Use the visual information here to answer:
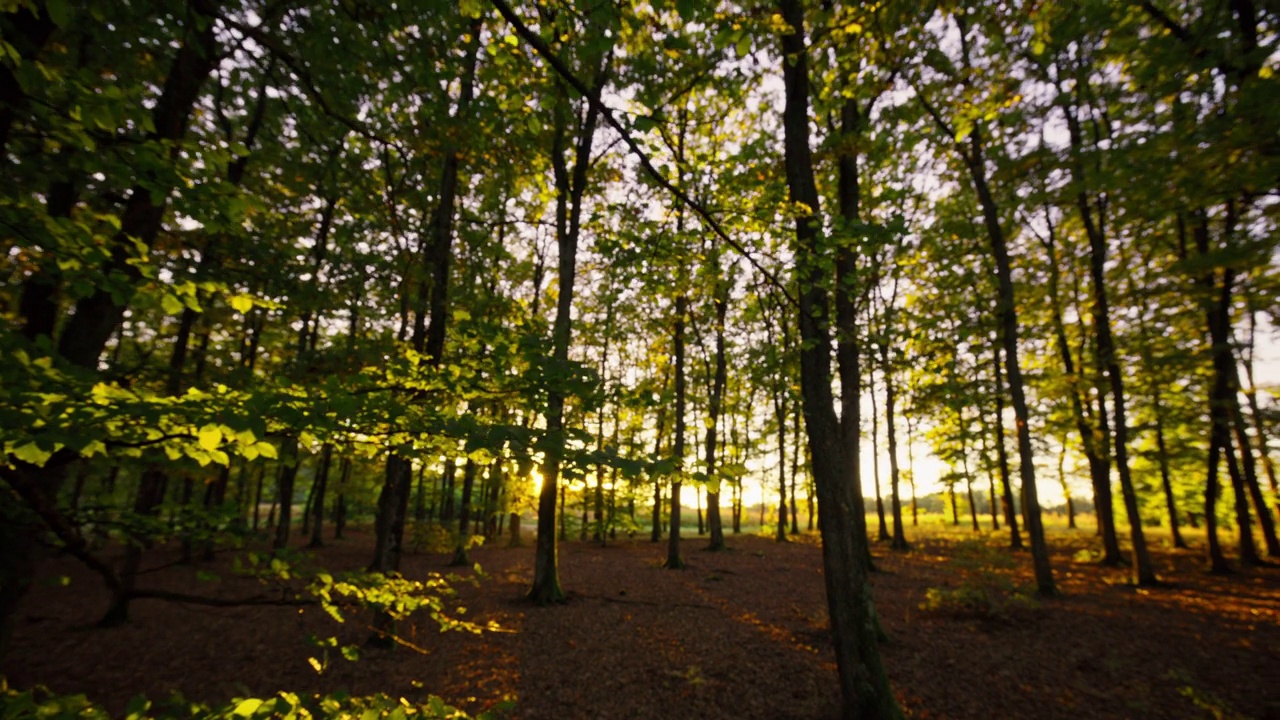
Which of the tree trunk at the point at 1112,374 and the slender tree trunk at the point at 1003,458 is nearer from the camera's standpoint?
the tree trunk at the point at 1112,374

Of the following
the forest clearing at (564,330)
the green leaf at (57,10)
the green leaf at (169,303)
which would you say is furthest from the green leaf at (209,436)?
the green leaf at (57,10)

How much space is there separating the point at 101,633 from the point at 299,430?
12.0 metres

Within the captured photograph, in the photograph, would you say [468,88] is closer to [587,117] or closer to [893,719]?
[587,117]

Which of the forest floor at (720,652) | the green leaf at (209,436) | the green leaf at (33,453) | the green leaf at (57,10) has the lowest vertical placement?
the forest floor at (720,652)

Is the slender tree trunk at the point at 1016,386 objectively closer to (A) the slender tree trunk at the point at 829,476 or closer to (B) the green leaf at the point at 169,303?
(A) the slender tree trunk at the point at 829,476

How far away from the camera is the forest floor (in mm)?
6816

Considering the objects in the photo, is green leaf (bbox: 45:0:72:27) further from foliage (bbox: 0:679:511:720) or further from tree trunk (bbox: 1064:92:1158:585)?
tree trunk (bbox: 1064:92:1158:585)

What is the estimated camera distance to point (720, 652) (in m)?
8.62

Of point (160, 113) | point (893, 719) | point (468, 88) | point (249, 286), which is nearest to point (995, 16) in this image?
point (468, 88)

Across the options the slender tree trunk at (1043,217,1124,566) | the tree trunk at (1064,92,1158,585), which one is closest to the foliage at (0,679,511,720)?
the tree trunk at (1064,92,1158,585)

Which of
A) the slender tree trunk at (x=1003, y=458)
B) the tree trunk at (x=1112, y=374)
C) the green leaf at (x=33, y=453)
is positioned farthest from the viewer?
the slender tree trunk at (x=1003, y=458)

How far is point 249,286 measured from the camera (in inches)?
263

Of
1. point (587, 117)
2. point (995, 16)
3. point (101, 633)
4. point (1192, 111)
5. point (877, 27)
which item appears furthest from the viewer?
point (587, 117)

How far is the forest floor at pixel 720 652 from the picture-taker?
22.4 feet
